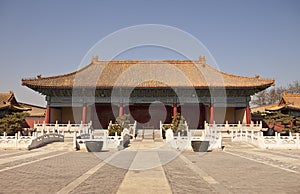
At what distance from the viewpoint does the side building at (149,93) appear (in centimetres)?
2817

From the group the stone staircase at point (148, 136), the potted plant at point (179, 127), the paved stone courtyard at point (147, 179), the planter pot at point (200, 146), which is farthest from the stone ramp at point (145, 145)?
the paved stone courtyard at point (147, 179)

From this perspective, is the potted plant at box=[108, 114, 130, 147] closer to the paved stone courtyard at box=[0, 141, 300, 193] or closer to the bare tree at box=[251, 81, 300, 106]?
the paved stone courtyard at box=[0, 141, 300, 193]

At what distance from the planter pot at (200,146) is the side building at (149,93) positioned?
39.6ft

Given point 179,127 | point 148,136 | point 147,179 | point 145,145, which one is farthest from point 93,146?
point 148,136

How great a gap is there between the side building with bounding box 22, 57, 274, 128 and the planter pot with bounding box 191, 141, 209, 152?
12.1 m

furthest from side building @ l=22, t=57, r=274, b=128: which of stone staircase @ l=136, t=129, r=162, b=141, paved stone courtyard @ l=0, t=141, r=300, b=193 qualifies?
paved stone courtyard @ l=0, t=141, r=300, b=193

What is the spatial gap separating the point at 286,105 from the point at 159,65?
14.5m

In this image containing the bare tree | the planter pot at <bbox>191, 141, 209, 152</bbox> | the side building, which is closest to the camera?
the planter pot at <bbox>191, 141, 209, 152</bbox>

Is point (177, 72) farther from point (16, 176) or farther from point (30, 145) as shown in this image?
point (16, 176)

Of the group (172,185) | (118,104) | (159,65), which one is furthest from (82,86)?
(172,185)

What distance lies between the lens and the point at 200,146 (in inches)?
634

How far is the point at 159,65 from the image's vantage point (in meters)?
34.0

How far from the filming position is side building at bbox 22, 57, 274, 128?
28.2 metres

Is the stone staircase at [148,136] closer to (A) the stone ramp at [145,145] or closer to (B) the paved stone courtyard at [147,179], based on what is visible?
(A) the stone ramp at [145,145]
